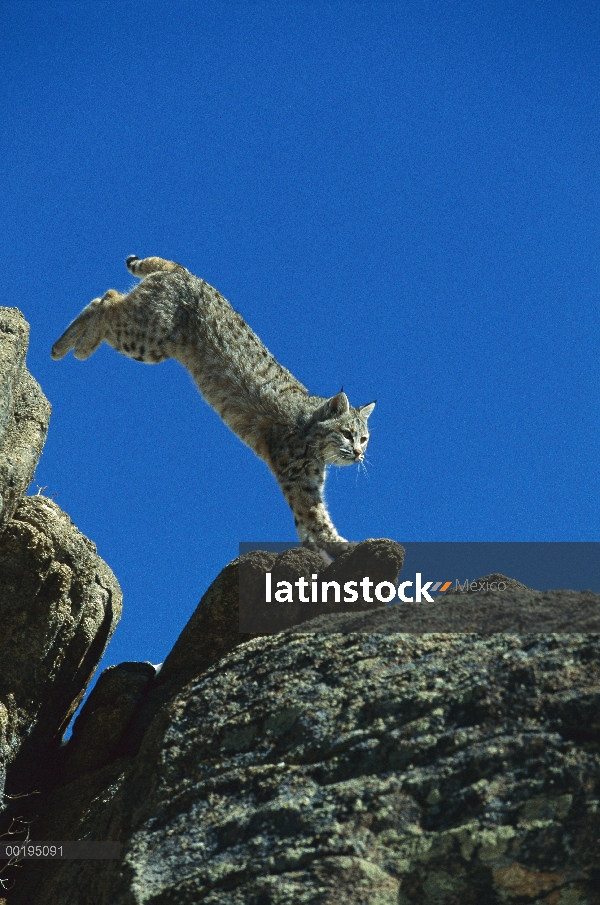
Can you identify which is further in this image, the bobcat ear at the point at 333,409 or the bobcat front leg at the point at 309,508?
the bobcat ear at the point at 333,409

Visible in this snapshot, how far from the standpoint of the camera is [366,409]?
13.8 metres

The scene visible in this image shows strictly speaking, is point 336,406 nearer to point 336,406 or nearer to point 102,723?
point 336,406

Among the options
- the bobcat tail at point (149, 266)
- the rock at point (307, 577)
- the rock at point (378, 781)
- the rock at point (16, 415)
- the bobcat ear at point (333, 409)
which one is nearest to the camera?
the rock at point (378, 781)

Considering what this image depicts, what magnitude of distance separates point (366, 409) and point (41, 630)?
295 inches

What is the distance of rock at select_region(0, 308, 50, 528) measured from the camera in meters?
7.31

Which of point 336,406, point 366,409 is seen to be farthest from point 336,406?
point 366,409

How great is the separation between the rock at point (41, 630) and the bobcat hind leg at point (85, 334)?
5768mm

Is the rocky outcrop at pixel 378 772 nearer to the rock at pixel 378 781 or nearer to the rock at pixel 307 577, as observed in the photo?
the rock at pixel 378 781

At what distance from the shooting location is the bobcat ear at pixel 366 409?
13641 mm

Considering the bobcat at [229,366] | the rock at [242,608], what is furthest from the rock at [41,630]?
the bobcat at [229,366]

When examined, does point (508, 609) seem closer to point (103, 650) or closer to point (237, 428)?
point (103, 650)

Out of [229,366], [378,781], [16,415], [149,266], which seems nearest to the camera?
[378,781]

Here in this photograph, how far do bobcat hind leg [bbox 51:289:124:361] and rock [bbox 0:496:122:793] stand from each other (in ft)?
18.9

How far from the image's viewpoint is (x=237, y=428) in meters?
13.2
